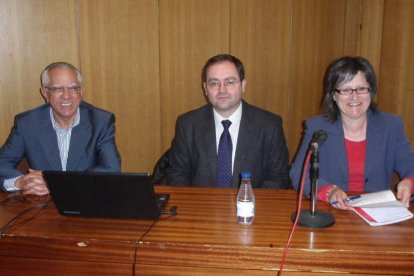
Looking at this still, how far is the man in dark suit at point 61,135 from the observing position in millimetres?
2588

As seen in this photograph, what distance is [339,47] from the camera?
4.31 m

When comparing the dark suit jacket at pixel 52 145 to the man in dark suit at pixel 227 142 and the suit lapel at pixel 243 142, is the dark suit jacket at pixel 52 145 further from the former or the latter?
the suit lapel at pixel 243 142

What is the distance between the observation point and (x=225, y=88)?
271 centimetres

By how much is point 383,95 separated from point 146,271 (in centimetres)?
331

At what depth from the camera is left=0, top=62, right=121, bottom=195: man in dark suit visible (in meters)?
2.59

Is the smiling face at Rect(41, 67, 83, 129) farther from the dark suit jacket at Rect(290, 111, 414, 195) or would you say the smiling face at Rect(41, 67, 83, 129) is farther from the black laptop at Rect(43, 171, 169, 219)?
the dark suit jacket at Rect(290, 111, 414, 195)

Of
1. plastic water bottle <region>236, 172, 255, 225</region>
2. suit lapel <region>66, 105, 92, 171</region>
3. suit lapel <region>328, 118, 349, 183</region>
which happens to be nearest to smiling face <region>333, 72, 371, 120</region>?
suit lapel <region>328, 118, 349, 183</region>

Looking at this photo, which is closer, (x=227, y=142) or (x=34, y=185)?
(x=34, y=185)

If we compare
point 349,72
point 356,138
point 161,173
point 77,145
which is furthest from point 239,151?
point 77,145

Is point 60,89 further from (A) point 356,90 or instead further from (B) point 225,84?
(A) point 356,90

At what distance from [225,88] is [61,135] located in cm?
111

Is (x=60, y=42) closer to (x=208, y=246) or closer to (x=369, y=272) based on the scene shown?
(x=208, y=246)

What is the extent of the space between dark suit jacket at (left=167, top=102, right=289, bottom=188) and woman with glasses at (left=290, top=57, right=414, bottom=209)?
0.35 m

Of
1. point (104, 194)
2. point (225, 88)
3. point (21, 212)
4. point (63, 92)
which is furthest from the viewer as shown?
point (225, 88)
